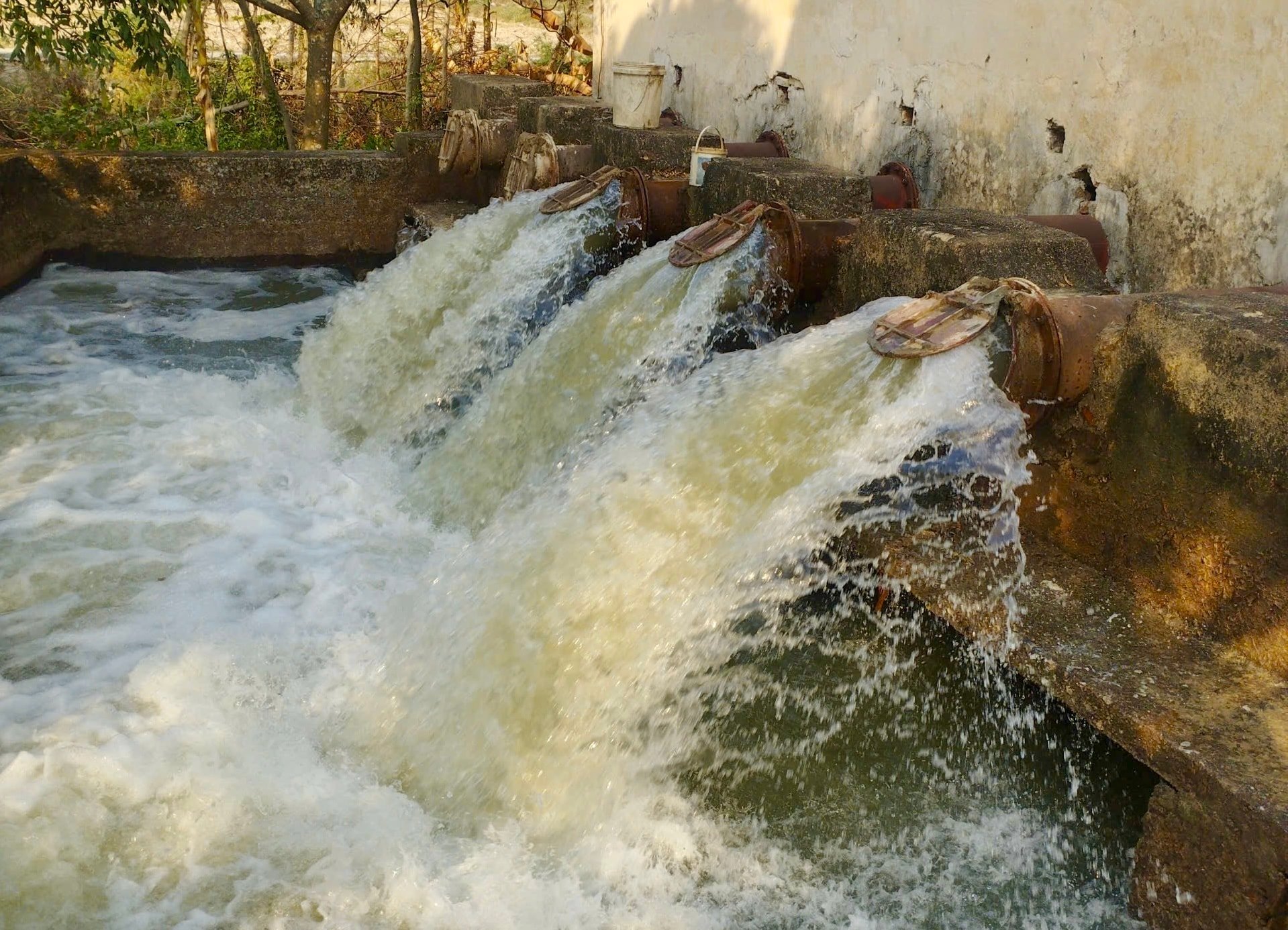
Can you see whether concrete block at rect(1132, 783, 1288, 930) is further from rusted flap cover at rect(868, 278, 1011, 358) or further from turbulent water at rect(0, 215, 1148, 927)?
rusted flap cover at rect(868, 278, 1011, 358)

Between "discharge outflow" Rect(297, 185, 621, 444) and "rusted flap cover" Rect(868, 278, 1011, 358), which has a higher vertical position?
"rusted flap cover" Rect(868, 278, 1011, 358)

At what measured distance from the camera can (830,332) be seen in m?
3.53

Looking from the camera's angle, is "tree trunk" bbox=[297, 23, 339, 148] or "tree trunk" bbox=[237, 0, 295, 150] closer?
"tree trunk" bbox=[297, 23, 339, 148]

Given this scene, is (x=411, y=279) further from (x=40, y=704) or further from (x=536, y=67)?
(x=536, y=67)

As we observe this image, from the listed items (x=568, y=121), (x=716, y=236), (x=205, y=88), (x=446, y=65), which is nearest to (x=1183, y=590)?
(x=716, y=236)

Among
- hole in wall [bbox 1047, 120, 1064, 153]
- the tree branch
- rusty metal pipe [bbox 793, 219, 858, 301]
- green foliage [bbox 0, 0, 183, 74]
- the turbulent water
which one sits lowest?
the turbulent water

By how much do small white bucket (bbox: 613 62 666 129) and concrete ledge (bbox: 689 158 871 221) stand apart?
195cm

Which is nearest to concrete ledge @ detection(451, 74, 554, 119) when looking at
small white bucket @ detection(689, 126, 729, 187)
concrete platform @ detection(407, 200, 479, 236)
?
concrete platform @ detection(407, 200, 479, 236)

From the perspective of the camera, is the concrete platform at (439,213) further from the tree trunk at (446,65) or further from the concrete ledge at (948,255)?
the concrete ledge at (948,255)

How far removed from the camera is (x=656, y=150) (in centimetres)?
682

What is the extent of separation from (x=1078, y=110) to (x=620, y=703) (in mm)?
2923

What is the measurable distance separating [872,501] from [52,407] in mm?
4433

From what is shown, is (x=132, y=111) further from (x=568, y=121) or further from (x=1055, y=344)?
(x=1055, y=344)

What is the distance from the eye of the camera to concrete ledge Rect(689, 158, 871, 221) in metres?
5.00
